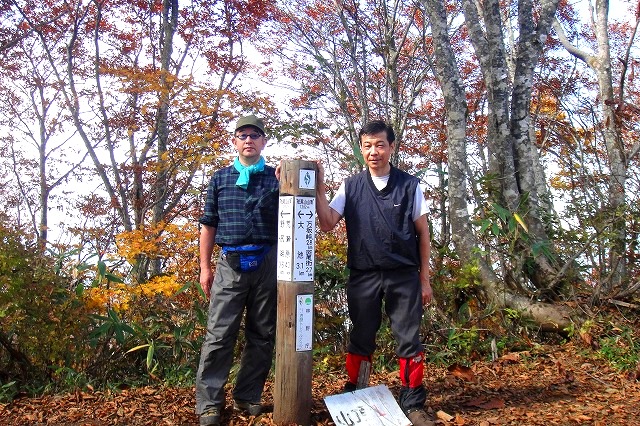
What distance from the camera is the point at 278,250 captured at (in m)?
3.02

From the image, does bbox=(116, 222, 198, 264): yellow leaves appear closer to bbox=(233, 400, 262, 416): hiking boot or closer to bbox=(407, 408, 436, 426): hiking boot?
bbox=(233, 400, 262, 416): hiking boot

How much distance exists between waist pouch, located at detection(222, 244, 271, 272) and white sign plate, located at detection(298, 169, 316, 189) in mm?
464

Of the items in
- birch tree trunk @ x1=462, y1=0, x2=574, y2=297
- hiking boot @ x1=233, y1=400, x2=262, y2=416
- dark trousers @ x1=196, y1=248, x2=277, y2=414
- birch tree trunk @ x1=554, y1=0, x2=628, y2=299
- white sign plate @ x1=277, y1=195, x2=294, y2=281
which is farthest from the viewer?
birch tree trunk @ x1=462, y1=0, x2=574, y2=297

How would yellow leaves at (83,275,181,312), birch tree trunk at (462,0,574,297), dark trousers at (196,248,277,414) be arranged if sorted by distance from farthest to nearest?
birch tree trunk at (462,0,574,297) → yellow leaves at (83,275,181,312) → dark trousers at (196,248,277,414)

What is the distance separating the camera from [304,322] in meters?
2.99

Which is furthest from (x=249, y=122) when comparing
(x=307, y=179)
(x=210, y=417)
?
(x=210, y=417)

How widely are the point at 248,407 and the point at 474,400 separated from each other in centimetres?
148

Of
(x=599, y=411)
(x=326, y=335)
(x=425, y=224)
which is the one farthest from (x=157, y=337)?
(x=599, y=411)

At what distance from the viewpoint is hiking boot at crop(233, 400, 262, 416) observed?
3.22 meters

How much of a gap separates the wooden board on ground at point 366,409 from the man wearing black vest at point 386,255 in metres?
0.08

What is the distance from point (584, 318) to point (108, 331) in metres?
4.15

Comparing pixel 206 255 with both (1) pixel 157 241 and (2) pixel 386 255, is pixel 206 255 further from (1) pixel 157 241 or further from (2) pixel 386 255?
(1) pixel 157 241

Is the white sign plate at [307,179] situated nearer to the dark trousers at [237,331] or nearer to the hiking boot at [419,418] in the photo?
the dark trousers at [237,331]

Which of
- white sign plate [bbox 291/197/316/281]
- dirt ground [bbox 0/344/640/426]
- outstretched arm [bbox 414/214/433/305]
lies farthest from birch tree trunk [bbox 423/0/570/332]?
white sign plate [bbox 291/197/316/281]
